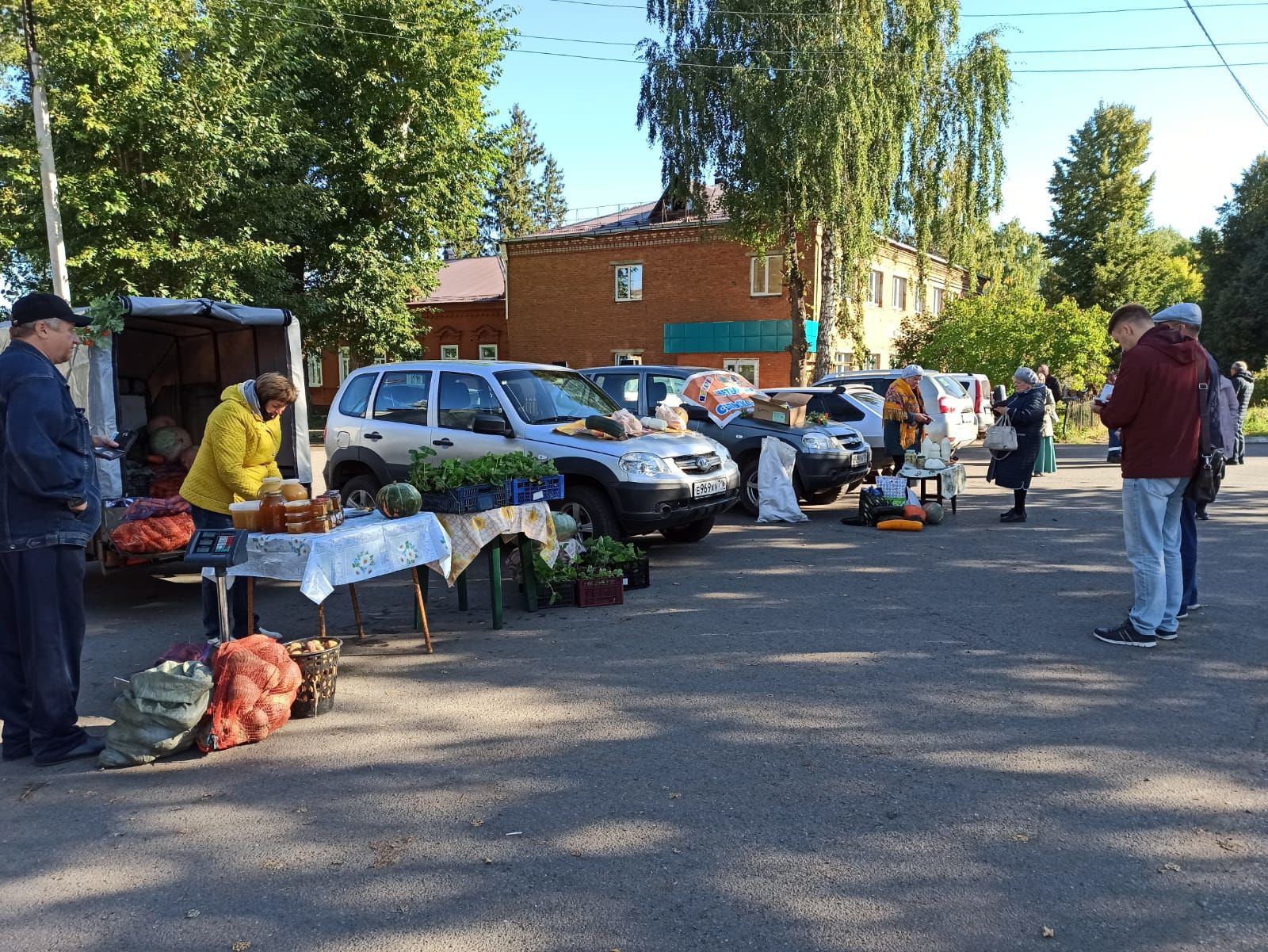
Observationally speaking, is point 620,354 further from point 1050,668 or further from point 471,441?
point 1050,668

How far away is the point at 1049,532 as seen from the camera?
10477mm

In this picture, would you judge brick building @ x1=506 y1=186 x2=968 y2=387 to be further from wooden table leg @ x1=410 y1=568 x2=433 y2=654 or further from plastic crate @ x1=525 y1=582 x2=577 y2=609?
wooden table leg @ x1=410 y1=568 x2=433 y2=654

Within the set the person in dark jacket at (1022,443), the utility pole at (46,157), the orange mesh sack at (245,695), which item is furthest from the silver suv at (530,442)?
the utility pole at (46,157)

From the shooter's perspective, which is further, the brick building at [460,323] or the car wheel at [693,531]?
the brick building at [460,323]

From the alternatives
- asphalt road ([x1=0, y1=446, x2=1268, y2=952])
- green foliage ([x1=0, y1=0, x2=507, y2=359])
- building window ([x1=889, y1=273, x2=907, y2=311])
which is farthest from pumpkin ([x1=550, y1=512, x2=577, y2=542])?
building window ([x1=889, y1=273, x2=907, y2=311])

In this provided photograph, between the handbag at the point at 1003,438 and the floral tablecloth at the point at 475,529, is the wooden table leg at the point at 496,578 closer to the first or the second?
the floral tablecloth at the point at 475,529

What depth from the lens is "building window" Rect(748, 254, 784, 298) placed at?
30391mm

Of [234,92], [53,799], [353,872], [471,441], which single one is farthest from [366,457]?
[234,92]

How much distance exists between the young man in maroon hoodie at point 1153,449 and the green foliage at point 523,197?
194 ft

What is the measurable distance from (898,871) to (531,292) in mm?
32678

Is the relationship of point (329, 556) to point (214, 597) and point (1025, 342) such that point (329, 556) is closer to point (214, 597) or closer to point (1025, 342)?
point (214, 597)

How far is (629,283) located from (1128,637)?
28.2 m

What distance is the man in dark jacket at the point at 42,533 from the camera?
14.1 feet

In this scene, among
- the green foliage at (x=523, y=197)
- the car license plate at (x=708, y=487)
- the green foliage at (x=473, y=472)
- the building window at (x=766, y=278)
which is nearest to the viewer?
the green foliage at (x=473, y=472)
